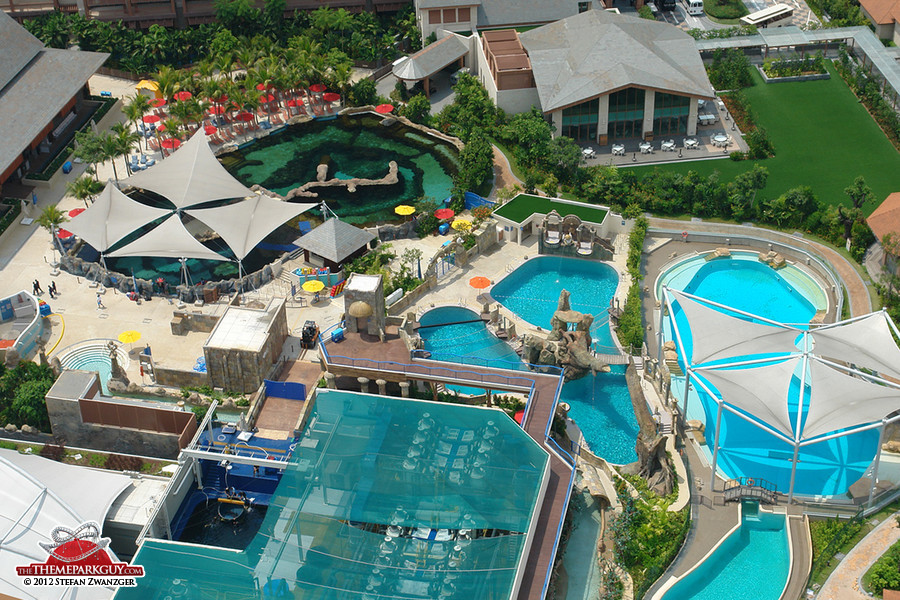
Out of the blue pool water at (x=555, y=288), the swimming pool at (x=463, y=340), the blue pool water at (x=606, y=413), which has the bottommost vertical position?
the blue pool water at (x=555, y=288)

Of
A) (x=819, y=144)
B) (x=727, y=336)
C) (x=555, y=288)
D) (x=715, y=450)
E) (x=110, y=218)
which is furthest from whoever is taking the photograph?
(x=819, y=144)

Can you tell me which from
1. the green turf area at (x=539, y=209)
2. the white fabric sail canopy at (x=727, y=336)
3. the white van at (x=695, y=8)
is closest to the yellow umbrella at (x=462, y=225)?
the green turf area at (x=539, y=209)

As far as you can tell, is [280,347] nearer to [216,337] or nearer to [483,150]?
[216,337]

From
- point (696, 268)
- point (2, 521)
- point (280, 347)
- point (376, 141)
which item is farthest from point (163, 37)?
point (2, 521)

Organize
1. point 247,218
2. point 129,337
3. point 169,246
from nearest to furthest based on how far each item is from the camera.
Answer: point 129,337 < point 169,246 < point 247,218

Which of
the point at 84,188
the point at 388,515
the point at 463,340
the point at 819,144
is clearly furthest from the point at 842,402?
the point at 84,188

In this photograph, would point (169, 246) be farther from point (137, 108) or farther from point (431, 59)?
point (431, 59)

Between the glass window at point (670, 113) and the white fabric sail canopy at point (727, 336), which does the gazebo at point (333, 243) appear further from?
the glass window at point (670, 113)
